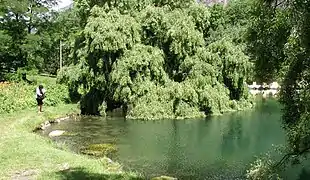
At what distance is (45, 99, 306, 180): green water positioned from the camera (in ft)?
49.1

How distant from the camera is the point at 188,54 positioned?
90.0ft

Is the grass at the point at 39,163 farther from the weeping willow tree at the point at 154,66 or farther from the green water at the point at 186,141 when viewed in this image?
the weeping willow tree at the point at 154,66

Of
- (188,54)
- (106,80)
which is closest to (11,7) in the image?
(106,80)

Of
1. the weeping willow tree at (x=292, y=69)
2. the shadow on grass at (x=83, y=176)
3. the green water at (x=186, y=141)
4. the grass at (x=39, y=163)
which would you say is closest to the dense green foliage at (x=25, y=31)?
the green water at (x=186, y=141)

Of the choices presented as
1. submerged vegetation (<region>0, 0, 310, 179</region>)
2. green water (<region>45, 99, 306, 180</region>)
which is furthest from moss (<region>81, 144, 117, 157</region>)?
submerged vegetation (<region>0, 0, 310, 179</region>)

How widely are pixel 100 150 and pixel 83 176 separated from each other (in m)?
5.69

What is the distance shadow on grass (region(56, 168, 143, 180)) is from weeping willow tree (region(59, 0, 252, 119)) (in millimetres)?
13003

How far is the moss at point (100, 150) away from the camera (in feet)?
53.3

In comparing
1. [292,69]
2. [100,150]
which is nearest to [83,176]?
[100,150]

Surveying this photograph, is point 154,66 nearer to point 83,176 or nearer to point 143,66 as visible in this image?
point 143,66

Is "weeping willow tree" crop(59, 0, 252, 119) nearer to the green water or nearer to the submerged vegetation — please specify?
the submerged vegetation

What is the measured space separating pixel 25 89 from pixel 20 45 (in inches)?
308

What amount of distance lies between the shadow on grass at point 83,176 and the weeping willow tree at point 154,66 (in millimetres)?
13003

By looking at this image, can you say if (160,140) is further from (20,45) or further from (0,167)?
(20,45)
